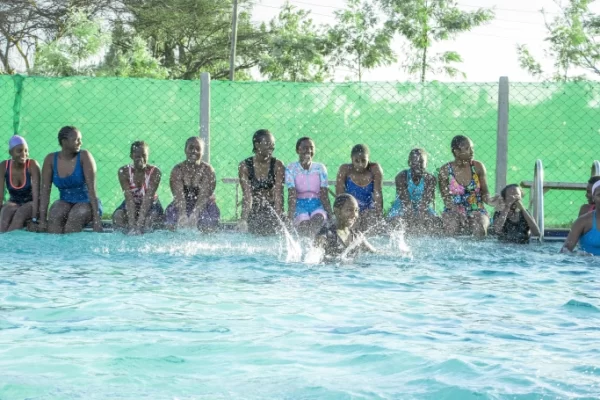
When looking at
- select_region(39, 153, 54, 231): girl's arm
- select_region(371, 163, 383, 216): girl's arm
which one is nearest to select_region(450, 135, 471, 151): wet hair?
select_region(371, 163, 383, 216): girl's arm

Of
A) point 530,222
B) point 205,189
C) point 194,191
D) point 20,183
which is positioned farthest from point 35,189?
point 530,222

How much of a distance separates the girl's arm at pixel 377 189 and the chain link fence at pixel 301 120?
2153mm

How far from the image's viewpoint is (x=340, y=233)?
28.7ft

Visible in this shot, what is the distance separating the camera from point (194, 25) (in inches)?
1646

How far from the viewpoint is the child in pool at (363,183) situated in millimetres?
10578

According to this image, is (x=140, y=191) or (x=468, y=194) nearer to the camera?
(x=140, y=191)

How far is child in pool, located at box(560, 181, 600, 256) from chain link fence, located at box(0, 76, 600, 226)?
3.35 meters

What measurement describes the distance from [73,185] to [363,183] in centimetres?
339

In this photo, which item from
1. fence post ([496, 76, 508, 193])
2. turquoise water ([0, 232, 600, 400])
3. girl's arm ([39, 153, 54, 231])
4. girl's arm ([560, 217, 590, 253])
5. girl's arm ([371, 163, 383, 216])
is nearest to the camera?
turquoise water ([0, 232, 600, 400])

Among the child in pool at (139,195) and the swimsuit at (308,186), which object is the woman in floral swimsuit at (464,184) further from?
the child in pool at (139,195)

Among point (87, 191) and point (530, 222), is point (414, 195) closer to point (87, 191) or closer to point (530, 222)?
point (530, 222)

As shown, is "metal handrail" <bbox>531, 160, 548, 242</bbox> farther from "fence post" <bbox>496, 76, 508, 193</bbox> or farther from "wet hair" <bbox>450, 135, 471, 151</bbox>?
"wet hair" <bbox>450, 135, 471, 151</bbox>

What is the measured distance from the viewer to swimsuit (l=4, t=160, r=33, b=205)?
11.0 meters

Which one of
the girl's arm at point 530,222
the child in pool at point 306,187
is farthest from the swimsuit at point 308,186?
the girl's arm at point 530,222
